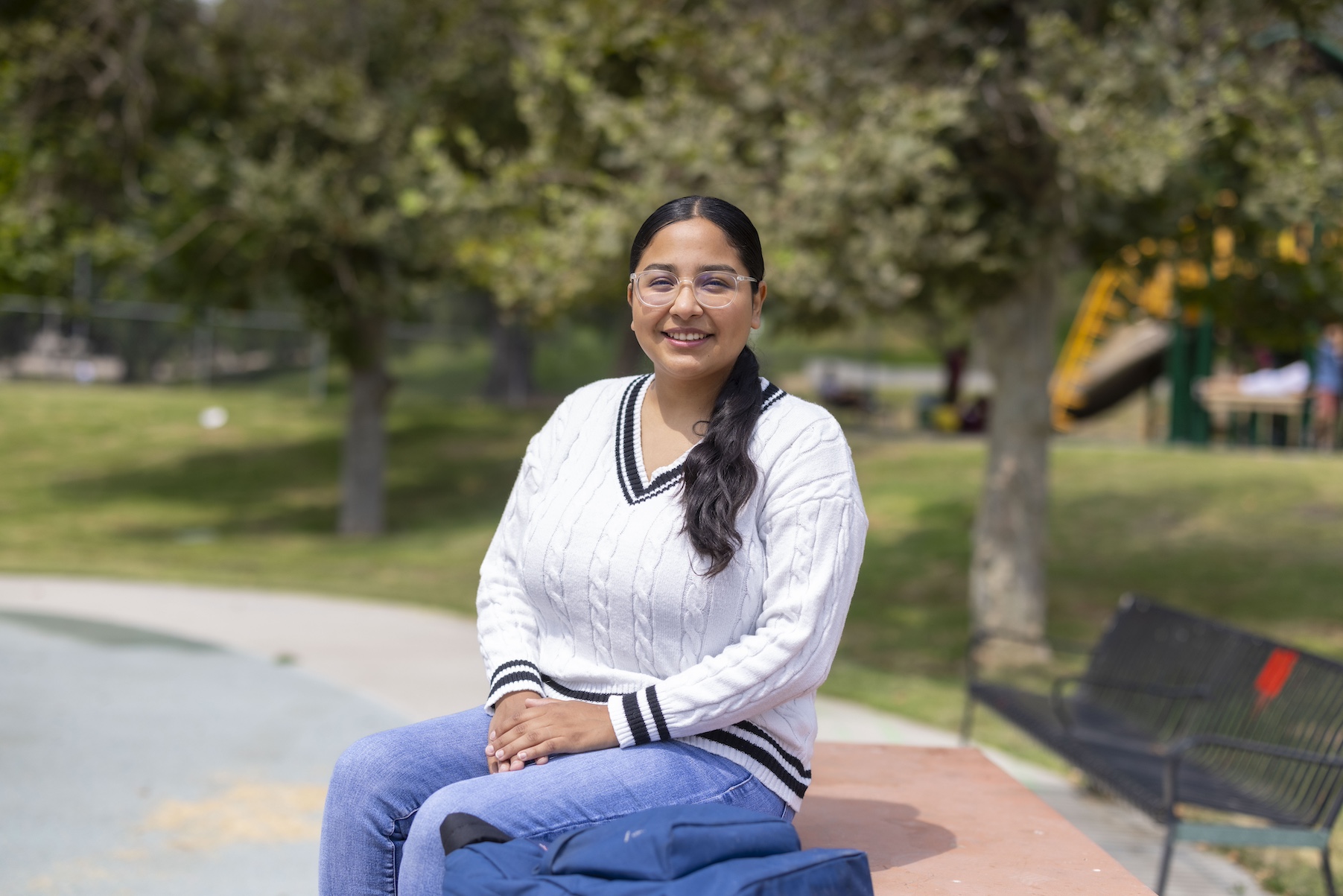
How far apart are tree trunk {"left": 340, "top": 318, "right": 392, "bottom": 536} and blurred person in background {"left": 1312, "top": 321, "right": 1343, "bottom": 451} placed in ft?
38.0

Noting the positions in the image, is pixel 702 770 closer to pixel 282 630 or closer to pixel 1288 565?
pixel 282 630

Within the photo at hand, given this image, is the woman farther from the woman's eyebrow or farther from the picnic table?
the picnic table

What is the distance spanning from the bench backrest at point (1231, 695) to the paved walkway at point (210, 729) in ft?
1.31

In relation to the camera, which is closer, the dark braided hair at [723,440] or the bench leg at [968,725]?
the dark braided hair at [723,440]

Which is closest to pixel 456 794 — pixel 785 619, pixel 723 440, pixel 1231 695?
pixel 785 619

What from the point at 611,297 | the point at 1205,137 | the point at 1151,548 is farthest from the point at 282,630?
the point at 1151,548

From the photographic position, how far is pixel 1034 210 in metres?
7.91

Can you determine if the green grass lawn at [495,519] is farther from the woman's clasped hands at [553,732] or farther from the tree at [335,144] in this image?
the woman's clasped hands at [553,732]

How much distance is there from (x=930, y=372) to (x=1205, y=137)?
37.2 m

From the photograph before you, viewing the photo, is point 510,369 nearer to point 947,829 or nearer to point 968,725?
point 968,725

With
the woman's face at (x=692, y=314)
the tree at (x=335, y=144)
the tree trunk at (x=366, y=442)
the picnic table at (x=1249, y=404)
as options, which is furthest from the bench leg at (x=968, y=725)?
the picnic table at (x=1249, y=404)

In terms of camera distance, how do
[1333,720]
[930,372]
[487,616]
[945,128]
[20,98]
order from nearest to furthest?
[487,616], [1333,720], [945,128], [20,98], [930,372]

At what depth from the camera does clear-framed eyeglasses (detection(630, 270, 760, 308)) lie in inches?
104

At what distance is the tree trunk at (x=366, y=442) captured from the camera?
16688mm
